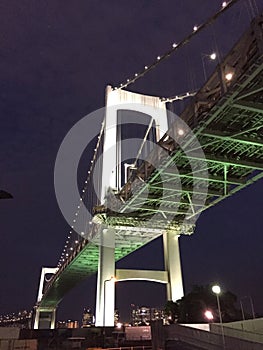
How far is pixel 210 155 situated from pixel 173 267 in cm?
1574

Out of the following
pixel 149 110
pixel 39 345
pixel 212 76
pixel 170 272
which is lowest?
pixel 39 345

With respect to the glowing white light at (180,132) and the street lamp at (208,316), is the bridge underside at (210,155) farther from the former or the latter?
the street lamp at (208,316)

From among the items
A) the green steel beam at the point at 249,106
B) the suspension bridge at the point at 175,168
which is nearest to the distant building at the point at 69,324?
the suspension bridge at the point at 175,168

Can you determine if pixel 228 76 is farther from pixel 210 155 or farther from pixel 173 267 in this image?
pixel 173 267

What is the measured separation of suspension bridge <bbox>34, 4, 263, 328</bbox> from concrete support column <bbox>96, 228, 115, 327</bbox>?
0.07 m

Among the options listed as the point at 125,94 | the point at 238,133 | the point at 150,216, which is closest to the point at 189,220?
the point at 150,216

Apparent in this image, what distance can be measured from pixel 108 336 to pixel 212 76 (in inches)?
703

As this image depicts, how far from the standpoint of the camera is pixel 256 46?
10688mm

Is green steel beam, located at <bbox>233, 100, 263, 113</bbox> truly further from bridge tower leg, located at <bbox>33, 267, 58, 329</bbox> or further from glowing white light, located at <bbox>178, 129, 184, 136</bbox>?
bridge tower leg, located at <bbox>33, 267, 58, 329</bbox>

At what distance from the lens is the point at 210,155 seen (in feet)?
57.7

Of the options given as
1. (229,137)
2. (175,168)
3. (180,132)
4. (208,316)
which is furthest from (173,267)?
(229,137)

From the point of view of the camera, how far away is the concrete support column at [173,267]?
29.5 metres

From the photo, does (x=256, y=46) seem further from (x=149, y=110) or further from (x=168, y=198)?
(x=149, y=110)

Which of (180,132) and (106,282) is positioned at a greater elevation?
(180,132)
